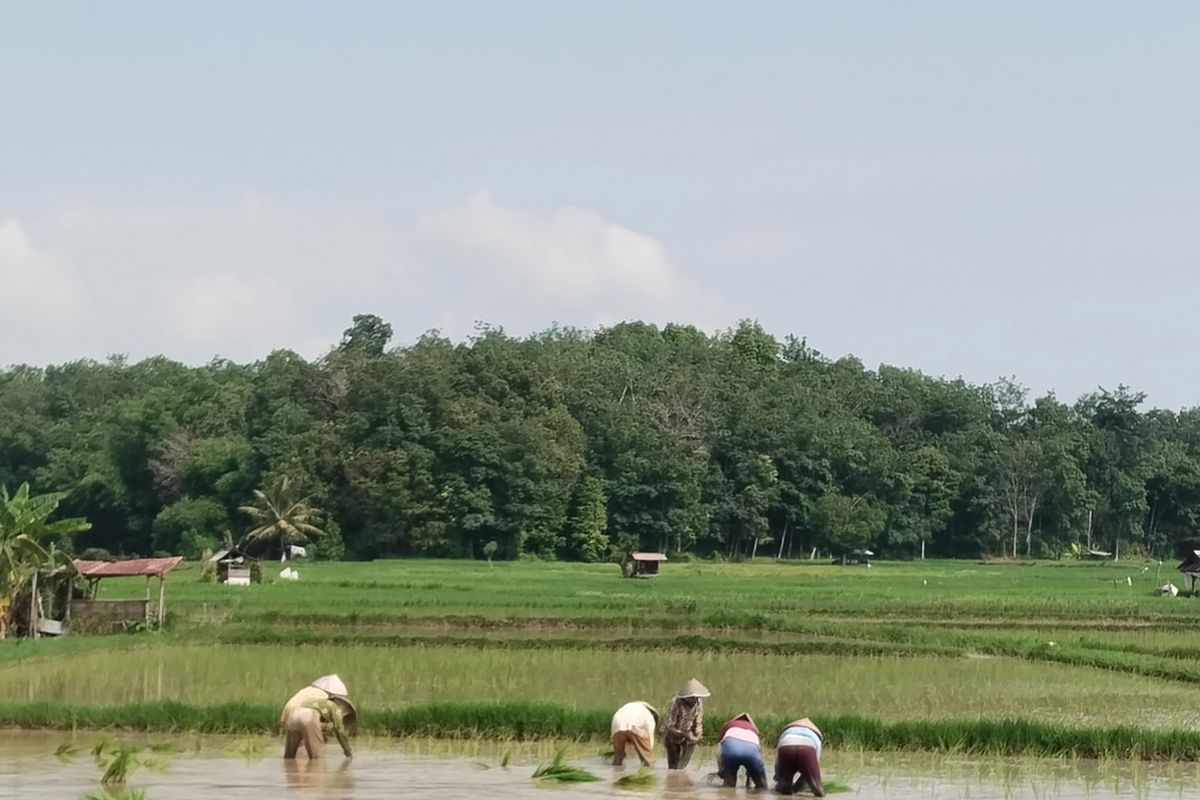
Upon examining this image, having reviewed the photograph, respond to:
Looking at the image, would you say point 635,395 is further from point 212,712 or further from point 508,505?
point 212,712

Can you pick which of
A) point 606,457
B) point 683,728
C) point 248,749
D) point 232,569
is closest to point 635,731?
point 683,728

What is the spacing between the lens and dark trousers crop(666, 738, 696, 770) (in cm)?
1327

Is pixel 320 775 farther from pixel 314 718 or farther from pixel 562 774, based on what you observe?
pixel 562 774

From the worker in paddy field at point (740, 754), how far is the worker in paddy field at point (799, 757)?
0.20 meters

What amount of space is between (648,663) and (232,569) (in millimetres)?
21967

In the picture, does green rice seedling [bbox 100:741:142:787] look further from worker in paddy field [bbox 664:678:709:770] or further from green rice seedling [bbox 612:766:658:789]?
worker in paddy field [bbox 664:678:709:770]

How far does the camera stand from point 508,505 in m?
58.7

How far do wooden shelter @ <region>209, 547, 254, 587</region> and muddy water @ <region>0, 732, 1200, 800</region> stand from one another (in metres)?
26.1

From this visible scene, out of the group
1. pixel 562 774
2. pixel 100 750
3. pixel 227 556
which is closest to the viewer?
pixel 562 774

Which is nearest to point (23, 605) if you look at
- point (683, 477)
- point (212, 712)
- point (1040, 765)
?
point (212, 712)

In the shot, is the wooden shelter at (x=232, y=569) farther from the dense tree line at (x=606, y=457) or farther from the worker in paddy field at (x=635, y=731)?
the worker in paddy field at (x=635, y=731)

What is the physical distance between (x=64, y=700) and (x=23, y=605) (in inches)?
322

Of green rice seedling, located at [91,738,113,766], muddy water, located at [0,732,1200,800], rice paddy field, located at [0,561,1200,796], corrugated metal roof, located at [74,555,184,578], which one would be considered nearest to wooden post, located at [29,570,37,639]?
rice paddy field, located at [0,561,1200,796]

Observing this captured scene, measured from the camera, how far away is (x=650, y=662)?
21969 mm
